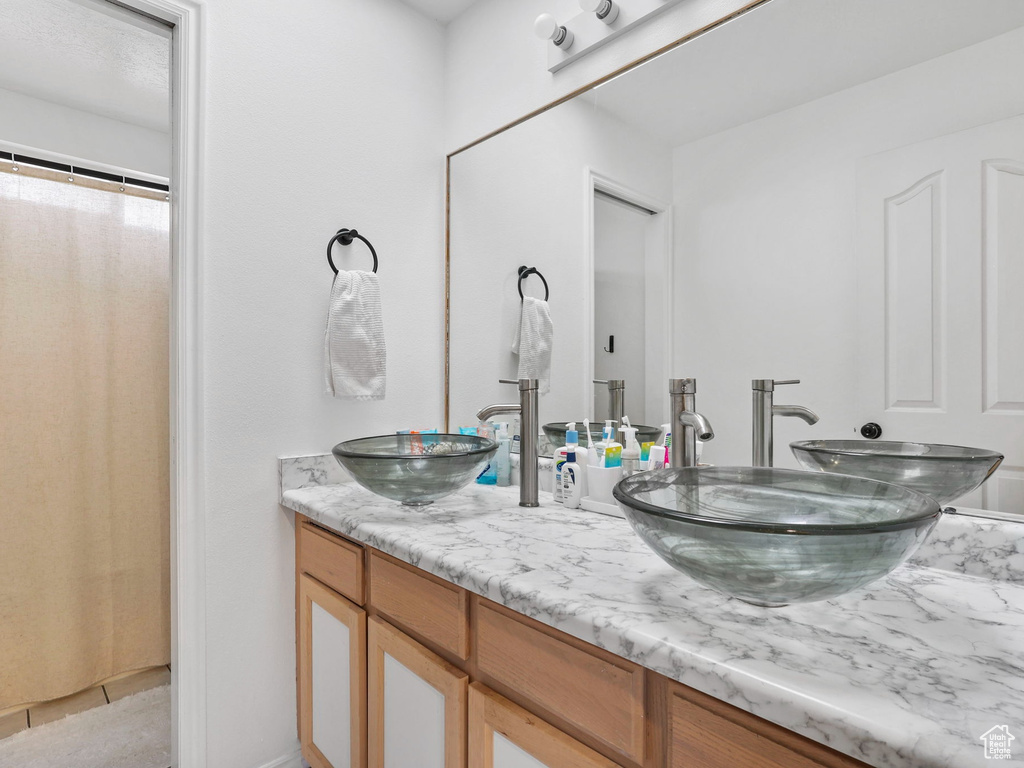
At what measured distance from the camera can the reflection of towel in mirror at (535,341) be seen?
65.6 inches

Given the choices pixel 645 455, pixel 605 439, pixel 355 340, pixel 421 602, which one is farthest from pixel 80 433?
pixel 645 455

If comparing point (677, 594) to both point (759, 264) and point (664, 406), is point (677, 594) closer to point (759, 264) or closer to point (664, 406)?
point (664, 406)

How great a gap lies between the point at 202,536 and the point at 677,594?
47.2 inches

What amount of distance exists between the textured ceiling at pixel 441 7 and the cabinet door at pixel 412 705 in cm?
187

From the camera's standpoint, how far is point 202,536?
1435 mm

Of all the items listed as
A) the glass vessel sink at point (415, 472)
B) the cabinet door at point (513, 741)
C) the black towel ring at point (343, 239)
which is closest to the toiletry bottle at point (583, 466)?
the glass vessel sink at point (415, 472)

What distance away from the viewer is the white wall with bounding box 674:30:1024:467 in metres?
0.98

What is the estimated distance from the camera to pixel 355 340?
5.40 ft

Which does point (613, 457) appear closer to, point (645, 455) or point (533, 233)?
point (645, 455)

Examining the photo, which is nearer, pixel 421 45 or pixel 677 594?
pixel 677 594

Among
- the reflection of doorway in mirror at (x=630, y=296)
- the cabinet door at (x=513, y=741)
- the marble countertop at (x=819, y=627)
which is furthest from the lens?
the reflection of doorway in mirror at (x=630, y=296)

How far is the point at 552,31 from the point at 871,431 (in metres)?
1.26

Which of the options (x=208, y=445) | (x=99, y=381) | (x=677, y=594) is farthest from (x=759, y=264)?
(x=99, y=381)

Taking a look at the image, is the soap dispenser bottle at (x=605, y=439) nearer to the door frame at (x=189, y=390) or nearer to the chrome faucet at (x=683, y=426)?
the chrome faucet at (x=683, y=426)
